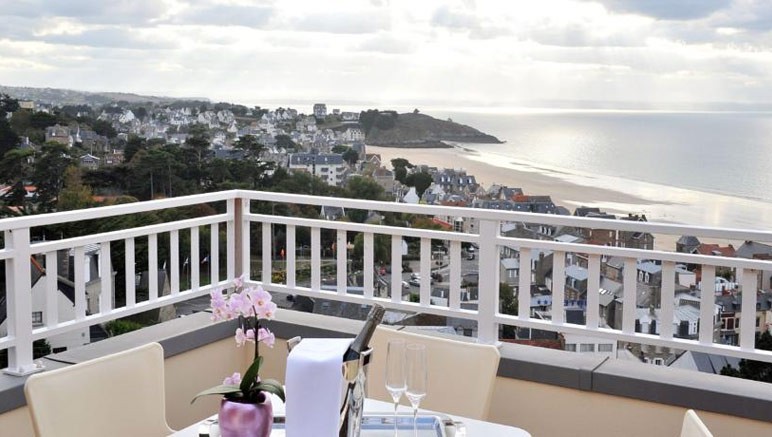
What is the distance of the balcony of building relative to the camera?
331 centimetres

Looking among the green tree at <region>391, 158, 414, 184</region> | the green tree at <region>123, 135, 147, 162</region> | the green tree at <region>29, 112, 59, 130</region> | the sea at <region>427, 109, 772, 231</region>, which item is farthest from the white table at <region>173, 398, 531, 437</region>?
the green tree at <region>29, 112, 59, 130</region>

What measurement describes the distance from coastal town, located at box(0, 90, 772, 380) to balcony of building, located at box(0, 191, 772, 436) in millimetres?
25

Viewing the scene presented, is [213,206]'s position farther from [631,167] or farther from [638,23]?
[638,23]

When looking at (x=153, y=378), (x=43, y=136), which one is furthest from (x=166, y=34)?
(x=153, y=378)

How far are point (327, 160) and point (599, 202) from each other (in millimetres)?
2957

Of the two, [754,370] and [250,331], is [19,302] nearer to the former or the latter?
[250,331]

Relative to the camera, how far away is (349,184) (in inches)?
254

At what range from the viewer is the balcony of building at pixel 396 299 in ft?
10.9

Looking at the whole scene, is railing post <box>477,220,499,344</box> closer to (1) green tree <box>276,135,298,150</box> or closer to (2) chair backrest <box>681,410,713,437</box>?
(2) chair backrest <box>681,410,713,437</box>

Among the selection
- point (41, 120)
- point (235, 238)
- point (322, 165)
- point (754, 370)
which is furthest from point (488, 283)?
point (41, 120)

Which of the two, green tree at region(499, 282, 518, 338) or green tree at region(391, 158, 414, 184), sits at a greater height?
green tree at region(391, 158, 414, 184)

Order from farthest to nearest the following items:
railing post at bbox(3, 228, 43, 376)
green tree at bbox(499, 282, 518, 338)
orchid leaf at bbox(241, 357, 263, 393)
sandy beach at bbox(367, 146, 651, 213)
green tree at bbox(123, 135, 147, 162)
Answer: green tree at bbox(123, 135, 147, 162), sandy beach at bbox(367, 146, 651, 213), green tree at bbox(499, 282, 518, 338), railing post at bbox(3, 228, 43, 376), orchid leaf at bbox(241, 357, 263, 393)

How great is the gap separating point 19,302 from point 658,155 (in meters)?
4.04

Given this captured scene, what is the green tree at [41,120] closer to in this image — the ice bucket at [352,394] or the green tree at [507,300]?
the green tree at [507,300]
